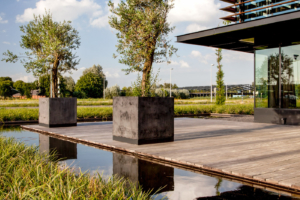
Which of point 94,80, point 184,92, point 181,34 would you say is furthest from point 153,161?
point 94,80

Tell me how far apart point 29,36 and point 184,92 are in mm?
51155

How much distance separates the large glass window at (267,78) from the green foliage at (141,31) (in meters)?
4.64

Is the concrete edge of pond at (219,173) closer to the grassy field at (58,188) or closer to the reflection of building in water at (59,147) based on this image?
the reflection of building in water at (59,147)

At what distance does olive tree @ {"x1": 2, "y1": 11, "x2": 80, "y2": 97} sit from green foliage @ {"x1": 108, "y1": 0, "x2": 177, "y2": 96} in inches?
114

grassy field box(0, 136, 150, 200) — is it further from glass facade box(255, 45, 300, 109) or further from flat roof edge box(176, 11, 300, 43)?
glass facade box(255, 45, 300, 109)

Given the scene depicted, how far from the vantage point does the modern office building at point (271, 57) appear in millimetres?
11352

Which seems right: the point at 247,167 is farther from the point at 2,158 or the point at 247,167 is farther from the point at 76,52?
the point at 76,52

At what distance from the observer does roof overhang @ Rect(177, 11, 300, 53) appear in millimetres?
8672

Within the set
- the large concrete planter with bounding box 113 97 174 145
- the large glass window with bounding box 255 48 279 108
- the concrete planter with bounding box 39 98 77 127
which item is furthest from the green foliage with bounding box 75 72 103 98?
the large concrete planter with bounding box 113 97 174 145

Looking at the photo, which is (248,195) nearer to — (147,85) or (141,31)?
(147,85)

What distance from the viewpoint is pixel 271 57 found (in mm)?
12508

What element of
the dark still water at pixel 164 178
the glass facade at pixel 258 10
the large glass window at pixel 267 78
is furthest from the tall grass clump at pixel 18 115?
the large glass window at pixel 267 78

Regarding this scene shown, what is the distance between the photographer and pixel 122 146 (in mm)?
6461

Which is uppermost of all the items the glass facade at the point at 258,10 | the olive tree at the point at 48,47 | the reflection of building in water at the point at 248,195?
the glass facade at the point at 258,10
